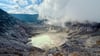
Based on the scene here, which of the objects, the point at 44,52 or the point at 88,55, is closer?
the point at 88,55

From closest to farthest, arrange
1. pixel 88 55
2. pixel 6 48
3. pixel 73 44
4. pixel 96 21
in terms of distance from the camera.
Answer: pixel 88 55 < pixel 6 48 < pixel 73 44 < pixel 96 21

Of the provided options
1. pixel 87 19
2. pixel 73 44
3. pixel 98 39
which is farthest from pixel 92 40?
pixel 87 19

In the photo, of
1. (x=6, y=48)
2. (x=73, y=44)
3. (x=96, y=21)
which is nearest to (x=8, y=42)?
(x=6, y=48)

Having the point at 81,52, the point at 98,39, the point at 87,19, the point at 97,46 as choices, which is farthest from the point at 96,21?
the point at 81,52

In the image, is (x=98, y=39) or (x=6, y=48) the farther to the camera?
(x=98, y=39)

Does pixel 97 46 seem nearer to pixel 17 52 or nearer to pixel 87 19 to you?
pixel 17 52

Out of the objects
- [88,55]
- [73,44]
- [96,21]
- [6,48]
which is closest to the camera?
[88,55]

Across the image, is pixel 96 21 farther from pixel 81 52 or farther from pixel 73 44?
pixel 81 52

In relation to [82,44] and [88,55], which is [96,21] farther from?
[88,55]
